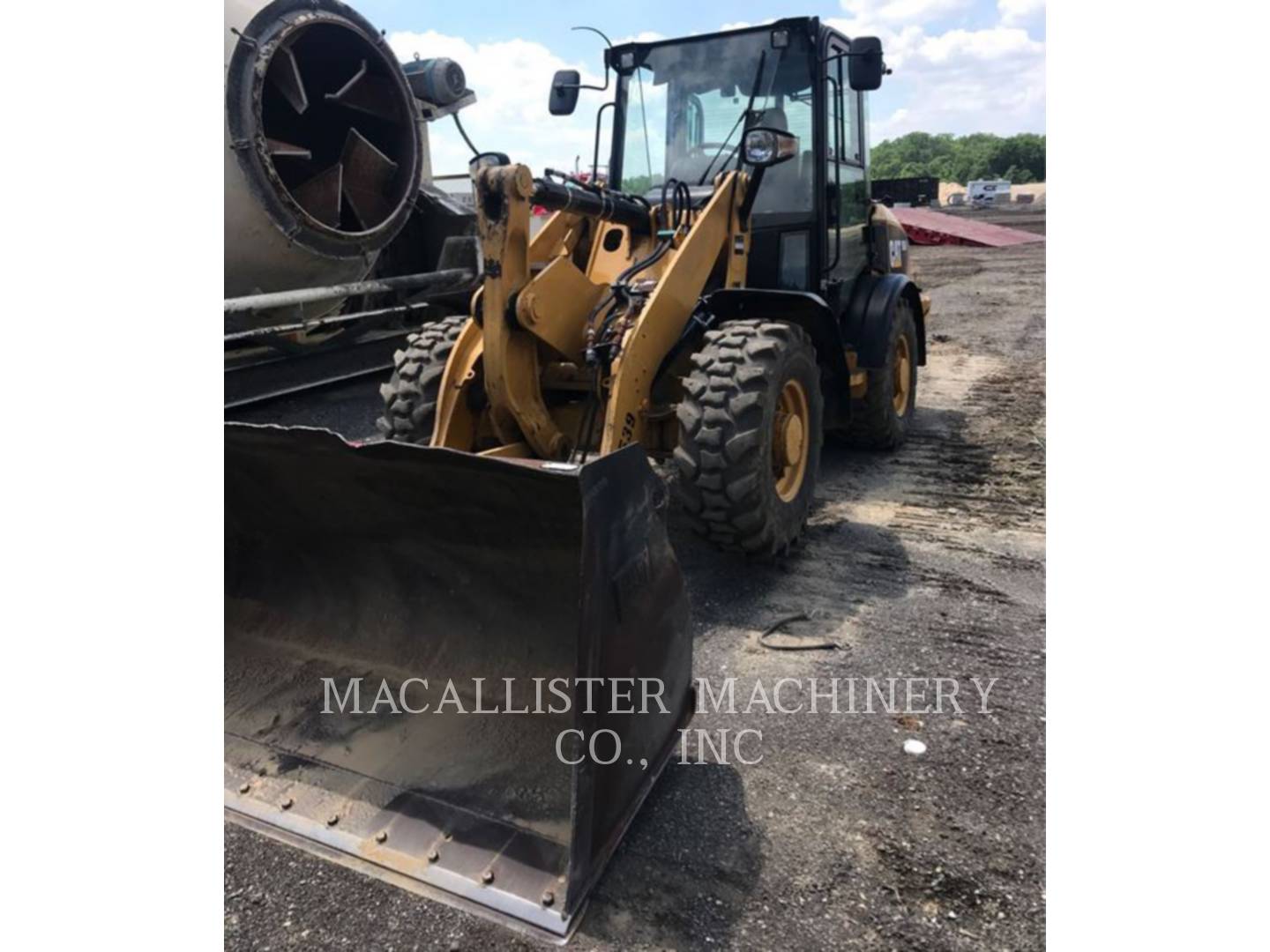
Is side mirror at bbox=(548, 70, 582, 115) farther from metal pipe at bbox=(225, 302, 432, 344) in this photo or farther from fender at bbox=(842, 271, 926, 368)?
metal pipe at bbox=(225, 302, 432, 344)

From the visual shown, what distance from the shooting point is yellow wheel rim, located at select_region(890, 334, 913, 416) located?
215 inches

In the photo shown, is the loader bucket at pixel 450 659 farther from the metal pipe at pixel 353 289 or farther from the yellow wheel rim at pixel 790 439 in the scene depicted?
the metal pipe at pixel 353 289

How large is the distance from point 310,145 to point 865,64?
3732 millimetres

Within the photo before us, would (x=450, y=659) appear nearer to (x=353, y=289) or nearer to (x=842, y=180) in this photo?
(x=842, y=180)

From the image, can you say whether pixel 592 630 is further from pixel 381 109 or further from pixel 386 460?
pixel 381 109

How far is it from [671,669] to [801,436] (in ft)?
5.66

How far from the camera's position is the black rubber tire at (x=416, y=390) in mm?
3844

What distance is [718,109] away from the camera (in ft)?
14.5

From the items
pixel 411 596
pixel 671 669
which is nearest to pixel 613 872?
pixel 671 669

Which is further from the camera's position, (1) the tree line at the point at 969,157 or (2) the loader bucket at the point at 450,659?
(1) the tree line at the point at 969,157

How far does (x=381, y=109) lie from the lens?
620 cm

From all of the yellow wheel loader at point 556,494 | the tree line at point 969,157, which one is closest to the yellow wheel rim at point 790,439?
the yellow wheel loader at point 556,494

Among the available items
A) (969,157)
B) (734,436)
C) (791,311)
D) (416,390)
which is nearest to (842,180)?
(791,311)

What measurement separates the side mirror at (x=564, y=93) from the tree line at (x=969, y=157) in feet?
174
